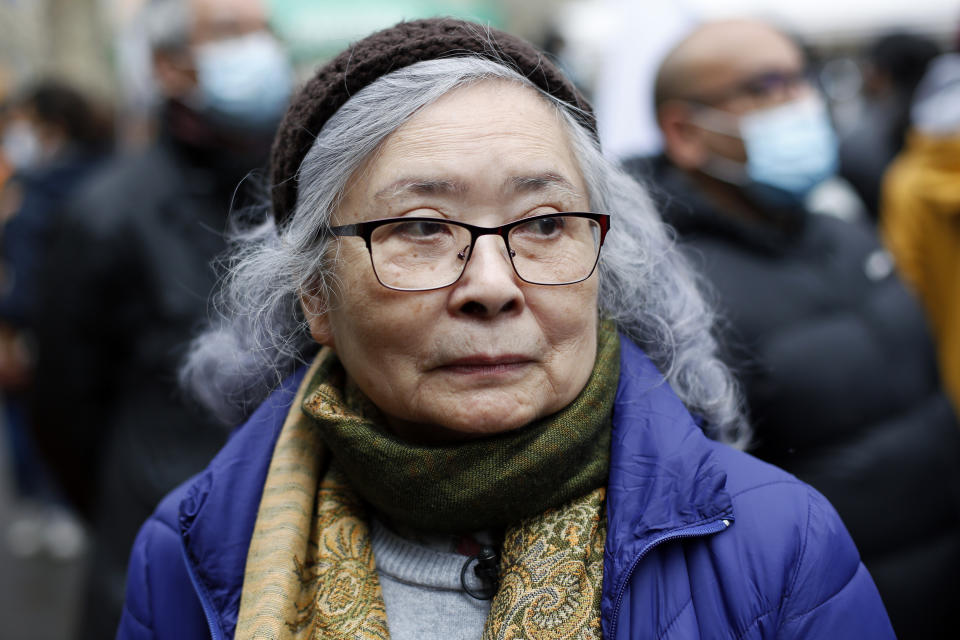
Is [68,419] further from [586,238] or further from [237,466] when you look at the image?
[586,238]

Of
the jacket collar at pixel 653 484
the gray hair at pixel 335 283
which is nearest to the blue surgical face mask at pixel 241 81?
the gray hair at pixel 335 283

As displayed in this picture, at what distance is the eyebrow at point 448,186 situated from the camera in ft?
5.35

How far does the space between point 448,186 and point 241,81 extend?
2262 mm

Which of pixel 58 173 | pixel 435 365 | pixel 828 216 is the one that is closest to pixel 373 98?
pixel 435 365

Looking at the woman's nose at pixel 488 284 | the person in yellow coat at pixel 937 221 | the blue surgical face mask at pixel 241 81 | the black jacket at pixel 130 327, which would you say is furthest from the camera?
the person in yellow coat at pixel 937 221

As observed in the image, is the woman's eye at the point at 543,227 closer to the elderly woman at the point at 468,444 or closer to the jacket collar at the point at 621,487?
the elderly woman at the point at 468,444

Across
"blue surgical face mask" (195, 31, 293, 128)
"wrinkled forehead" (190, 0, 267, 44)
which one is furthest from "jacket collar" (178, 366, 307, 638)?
"wrinkled forehead" (190, 0, 267, 44)

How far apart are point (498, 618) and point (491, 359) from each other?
1.49 feet

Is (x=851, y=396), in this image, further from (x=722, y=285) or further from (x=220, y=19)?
(x=220, y=19)

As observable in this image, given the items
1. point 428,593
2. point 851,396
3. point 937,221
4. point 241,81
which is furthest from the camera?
point 937,221

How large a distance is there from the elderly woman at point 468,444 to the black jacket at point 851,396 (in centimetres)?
98

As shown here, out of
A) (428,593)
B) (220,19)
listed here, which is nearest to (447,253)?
(428,593)

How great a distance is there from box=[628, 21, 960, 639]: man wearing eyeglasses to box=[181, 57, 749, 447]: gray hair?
526mm

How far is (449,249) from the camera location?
165 centimetres
